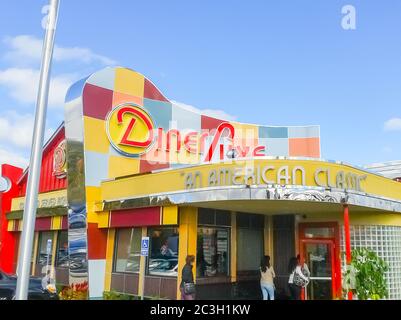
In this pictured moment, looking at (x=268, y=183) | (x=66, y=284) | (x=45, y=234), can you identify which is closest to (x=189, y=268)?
(x=268, y=183)

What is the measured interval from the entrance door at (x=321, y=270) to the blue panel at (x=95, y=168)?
8.23 meters

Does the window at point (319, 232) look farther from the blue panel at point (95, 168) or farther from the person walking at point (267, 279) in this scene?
the blue panel at point (95, 168)

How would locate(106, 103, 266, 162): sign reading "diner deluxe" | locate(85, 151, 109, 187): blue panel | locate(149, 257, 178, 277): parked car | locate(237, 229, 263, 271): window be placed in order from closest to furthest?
locate(149, 257, 178, 277): parked car, locate(237, 229, 263, 271): window, locate(85, 151, 109, 187): blue panel, locate(106, 103, 266, 162): sign reading "diner deluxe"

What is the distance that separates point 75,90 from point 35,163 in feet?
35.2

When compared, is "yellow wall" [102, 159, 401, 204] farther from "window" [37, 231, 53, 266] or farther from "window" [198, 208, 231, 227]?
"window" [37, 231, 53, 266]

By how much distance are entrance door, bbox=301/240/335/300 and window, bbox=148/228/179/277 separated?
4771mm

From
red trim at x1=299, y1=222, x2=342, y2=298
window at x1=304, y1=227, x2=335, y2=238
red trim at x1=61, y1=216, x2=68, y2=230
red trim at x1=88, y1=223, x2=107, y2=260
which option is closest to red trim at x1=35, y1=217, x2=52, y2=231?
red trim at x1=61, y1=216, x2=68, y2=230

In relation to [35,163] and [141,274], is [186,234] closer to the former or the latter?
[141,274]

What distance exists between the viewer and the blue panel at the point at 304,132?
22062 mm

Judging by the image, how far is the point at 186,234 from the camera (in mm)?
13641

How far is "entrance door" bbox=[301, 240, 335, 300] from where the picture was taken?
14852 millimetres

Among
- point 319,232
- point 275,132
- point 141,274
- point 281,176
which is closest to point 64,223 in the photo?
point 141,274

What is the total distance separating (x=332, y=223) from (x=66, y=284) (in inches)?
425
